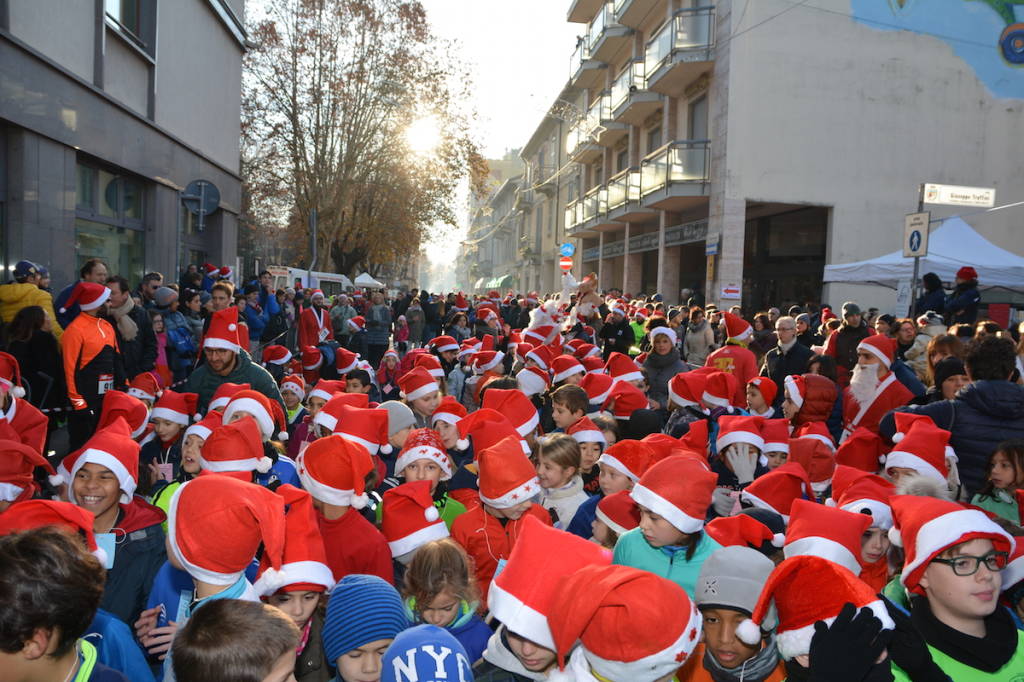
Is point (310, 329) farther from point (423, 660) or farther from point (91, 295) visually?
point (423, 660)

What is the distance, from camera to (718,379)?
6.53 meters

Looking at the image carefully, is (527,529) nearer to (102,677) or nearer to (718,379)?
(102,677)

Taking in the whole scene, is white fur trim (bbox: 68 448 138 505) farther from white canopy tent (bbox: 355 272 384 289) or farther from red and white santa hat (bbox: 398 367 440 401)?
white canopy tent (bbox: 355 272 384 289)

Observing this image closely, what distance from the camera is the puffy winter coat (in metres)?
6.12

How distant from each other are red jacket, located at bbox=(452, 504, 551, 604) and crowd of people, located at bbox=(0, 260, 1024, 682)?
0.01 meters

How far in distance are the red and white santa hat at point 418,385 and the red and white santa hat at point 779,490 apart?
10.2 ft

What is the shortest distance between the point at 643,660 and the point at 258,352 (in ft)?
46.6

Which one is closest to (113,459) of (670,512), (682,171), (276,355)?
(670,512)

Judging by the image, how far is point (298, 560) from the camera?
119 inches

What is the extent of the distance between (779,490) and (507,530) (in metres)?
1.54

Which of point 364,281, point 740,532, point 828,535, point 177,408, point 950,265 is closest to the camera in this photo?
point 828,535

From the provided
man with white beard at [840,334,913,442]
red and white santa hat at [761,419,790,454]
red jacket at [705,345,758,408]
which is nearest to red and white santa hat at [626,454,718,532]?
red and white santa hat at [761,419,790,454]

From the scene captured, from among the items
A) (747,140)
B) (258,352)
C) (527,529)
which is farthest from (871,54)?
(527,529)

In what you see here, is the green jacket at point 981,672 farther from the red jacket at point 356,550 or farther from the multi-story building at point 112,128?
the multi-story building at point 112,128
